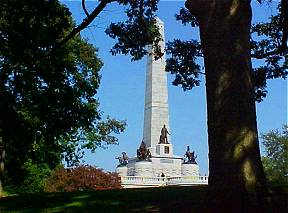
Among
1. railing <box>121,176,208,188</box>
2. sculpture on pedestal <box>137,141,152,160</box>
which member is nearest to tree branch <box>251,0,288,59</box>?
railing <box>121,176,208,188</box>

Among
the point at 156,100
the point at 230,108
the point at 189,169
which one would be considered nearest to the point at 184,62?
the point at 230,108

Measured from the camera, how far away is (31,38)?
499 inches

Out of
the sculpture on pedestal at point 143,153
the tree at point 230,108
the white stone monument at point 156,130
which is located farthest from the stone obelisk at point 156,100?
the tree at point 230,108

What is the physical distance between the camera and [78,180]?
119ft

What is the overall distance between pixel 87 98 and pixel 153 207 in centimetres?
2081

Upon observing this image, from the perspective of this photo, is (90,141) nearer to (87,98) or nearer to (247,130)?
(87,98)

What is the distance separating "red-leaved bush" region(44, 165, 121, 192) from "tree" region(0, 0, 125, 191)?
1.05 m

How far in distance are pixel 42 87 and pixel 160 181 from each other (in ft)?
78.0

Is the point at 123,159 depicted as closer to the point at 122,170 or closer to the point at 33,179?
the point at 122,170

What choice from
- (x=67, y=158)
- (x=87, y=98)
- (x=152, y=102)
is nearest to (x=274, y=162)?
(x=152, y=102)

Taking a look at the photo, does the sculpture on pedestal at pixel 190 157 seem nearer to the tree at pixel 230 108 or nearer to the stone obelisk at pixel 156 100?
the stone obelisk at pixel 156 100

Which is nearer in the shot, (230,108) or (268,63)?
(230,108)

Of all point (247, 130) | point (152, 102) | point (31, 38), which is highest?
point (152, 102)

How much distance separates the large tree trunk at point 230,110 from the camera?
662cm
